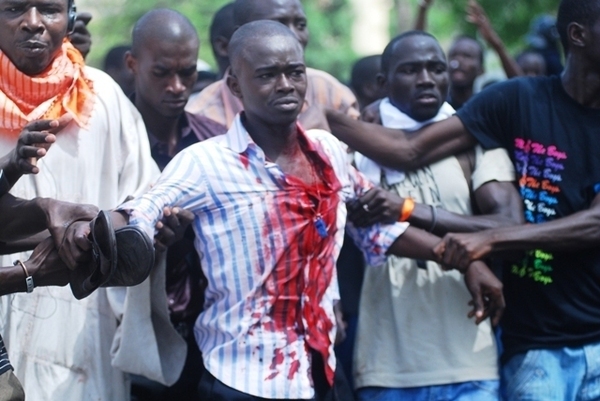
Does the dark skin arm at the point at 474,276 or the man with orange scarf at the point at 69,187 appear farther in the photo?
the dark skin arm at the point at 474,276

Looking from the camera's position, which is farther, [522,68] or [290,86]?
[522,68]

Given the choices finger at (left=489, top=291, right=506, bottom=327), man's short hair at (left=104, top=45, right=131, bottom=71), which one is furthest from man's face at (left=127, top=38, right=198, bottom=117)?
man's short hair at (left=104, top=45, right=131, bottom=71)

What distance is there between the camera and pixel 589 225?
15.3 ft

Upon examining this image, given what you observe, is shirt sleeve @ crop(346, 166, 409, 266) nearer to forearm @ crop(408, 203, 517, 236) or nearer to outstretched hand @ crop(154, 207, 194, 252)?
forearm @ crop(408, 203, 517, 236)

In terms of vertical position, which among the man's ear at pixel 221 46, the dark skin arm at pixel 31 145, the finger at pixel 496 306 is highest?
the man's ear at pixel 221 46

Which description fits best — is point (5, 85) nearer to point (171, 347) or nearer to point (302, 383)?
point (171, 347)

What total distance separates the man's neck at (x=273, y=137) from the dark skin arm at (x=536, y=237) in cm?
79

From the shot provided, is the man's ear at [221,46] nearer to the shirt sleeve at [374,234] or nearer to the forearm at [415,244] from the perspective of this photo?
the shirt sleeve at [374,234]

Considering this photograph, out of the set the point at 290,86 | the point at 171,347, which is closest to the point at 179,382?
the point at 171,347

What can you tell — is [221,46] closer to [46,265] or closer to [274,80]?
[274,80]

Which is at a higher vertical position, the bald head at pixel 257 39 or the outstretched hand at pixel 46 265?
the bald head at pixel 257 39

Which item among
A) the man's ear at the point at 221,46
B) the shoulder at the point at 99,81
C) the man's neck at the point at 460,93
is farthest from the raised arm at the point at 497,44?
the shoulder at the point at 99,81

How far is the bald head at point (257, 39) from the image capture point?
14.7 ft

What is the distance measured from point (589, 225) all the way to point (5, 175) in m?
2.43
